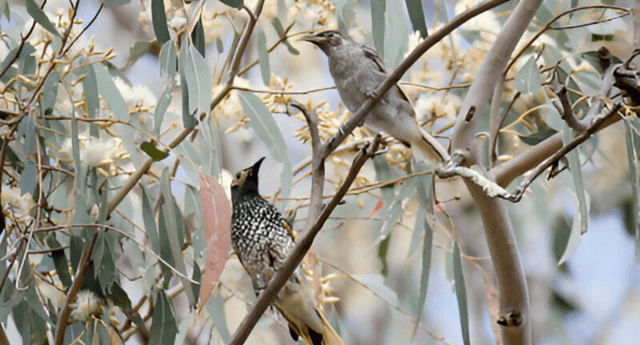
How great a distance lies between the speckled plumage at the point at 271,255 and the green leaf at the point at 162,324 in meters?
0.17

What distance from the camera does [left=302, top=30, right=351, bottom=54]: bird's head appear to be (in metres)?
1.22

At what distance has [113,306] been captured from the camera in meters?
1.21

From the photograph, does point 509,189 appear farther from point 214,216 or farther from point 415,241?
point 214,216

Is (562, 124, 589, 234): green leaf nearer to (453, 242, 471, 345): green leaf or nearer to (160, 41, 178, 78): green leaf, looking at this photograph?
(453, 242, 471, 345): green leaf

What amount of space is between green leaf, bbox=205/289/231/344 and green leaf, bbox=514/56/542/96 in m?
0.60

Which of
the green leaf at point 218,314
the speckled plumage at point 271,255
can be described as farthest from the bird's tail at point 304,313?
the green leaf at point 218,314

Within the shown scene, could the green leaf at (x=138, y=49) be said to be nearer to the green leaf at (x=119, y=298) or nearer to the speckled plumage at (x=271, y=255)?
the speckled plumage at (x=271, y=255)

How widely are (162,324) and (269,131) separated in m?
0.34

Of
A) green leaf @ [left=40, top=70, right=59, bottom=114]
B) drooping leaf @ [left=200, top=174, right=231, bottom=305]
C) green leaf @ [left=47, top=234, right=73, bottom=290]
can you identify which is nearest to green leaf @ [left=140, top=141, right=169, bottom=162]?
drooping leaf @ [left=200, top=174, right=231, bottom=305]

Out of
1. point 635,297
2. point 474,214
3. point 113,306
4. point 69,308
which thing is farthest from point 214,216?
point 635,297

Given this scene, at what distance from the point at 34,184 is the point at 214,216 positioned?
311 mm

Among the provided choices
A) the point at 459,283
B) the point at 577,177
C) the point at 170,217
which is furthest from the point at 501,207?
the point at 170,217

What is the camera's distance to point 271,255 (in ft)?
4.14

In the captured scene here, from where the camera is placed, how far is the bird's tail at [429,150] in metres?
1.10
